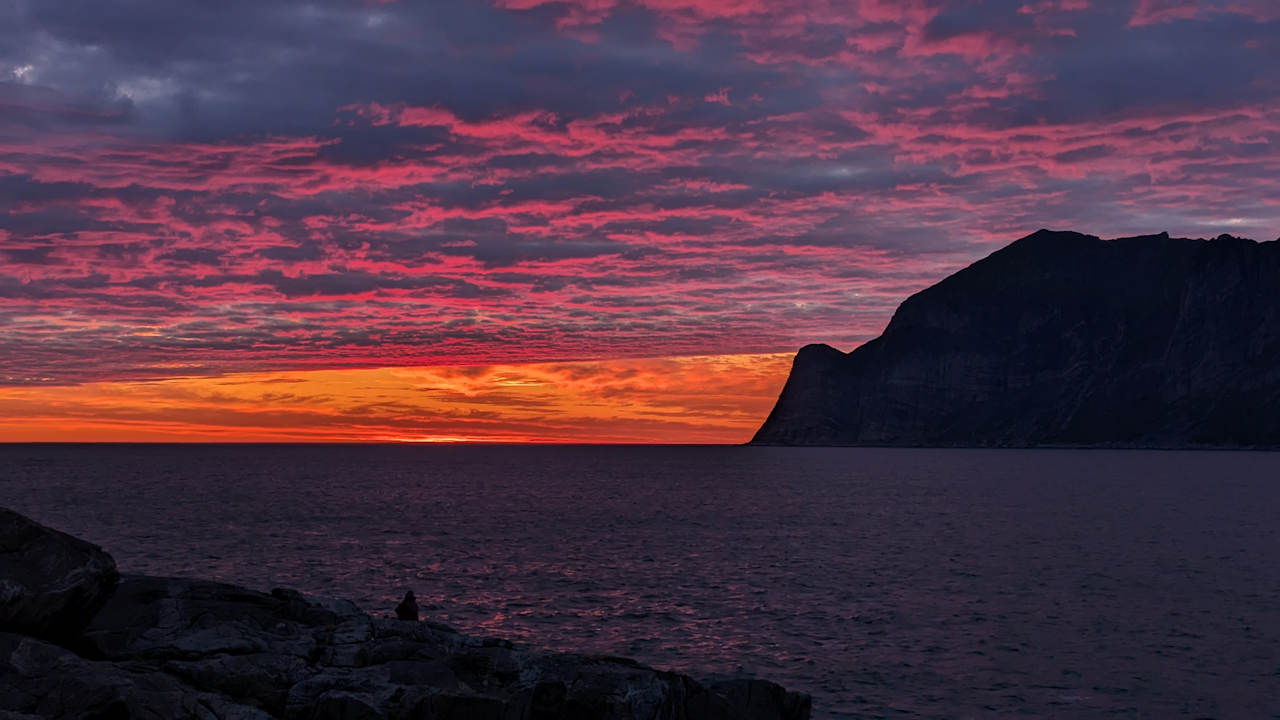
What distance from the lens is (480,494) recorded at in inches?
5217

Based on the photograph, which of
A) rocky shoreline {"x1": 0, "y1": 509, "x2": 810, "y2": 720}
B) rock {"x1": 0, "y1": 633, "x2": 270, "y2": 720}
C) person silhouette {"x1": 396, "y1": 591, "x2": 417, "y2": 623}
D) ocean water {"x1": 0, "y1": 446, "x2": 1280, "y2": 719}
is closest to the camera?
rock {"x1": 0, "y1": 633, "x2": 270, "y2": 720}

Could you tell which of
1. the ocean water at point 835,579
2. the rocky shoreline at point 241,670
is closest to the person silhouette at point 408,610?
the rocky shoreline at point 241,670

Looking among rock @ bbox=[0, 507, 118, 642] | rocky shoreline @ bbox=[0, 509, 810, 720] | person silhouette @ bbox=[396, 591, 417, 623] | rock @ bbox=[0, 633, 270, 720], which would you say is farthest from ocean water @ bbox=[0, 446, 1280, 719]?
rock @ bbox=[0, 507, 118, 642]

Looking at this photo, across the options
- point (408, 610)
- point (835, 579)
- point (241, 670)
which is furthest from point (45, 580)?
point (835, 579)

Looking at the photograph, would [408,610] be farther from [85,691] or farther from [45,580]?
[85,691]

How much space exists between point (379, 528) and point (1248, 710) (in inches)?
2577

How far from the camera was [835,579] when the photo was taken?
173 ft

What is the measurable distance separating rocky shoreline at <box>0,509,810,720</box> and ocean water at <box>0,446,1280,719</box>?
768 cm

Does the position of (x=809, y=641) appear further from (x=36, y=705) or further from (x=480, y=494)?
(x=480, y=494)

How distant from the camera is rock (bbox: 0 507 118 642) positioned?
21078 millimetres

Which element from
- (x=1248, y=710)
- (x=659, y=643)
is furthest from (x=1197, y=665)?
(x=659, y=643)

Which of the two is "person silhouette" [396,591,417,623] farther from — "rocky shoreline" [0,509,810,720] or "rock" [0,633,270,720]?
"rock" [0,633,270,720]

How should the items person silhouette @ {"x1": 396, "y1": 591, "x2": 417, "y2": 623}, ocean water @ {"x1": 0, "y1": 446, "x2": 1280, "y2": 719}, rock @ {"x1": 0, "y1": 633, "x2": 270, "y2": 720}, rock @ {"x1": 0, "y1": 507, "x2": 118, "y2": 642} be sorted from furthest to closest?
ocean water @ {"x1": 0, "y1": 446, "x2": 1280, "y2": 719}
person silhouette @ {"x1": 396, "y1": 591, "x2": 417, "y2": 623}
rock @ {"x1": 0, "y1": 507, "x2": 118, "y2": 642}
rock @ {"x1": 0, "y1": 633, "x2": 270, "y2": 720}

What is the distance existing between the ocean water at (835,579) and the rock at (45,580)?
56.1ft
